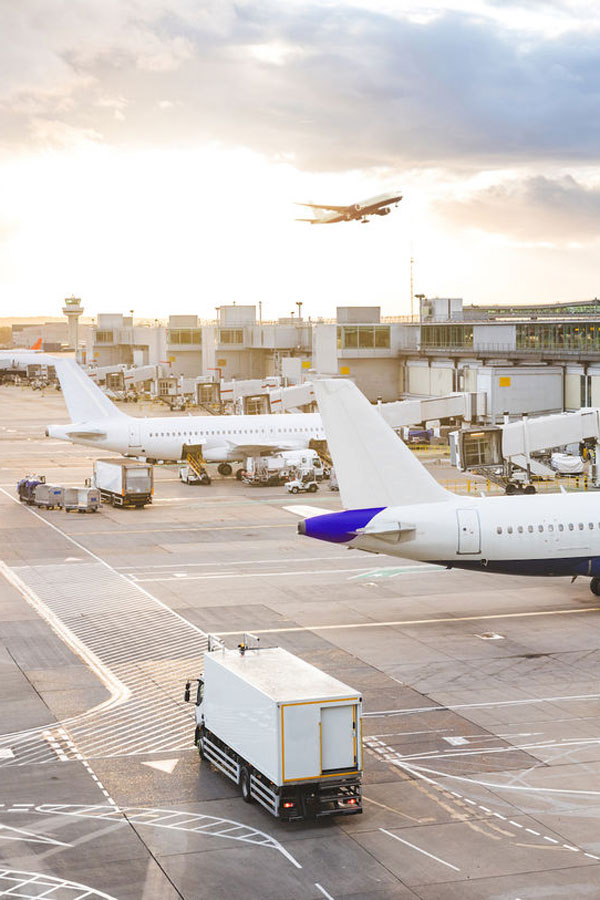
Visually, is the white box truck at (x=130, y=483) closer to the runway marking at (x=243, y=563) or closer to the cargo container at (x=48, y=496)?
the cargo container at (x=48, y=496)

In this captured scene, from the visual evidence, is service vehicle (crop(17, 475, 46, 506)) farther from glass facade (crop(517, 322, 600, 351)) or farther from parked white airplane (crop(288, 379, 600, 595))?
glass facade (crop(517, 322, 600, 351))

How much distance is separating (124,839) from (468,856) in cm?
733

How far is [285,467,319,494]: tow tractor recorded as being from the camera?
273ft

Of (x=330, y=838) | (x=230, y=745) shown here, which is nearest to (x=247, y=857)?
(x=330, y=838)

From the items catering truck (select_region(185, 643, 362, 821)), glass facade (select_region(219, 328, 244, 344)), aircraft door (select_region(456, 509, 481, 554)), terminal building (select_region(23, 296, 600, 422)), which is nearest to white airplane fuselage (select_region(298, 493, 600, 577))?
aircraft door (select_region(456, 509, 481, 554))

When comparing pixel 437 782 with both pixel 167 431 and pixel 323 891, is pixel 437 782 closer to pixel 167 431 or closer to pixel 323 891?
pixel 323 891

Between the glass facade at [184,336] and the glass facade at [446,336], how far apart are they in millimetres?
67406

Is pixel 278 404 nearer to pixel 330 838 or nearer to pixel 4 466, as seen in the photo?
pixel 4 466

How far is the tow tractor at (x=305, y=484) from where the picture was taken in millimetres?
83062

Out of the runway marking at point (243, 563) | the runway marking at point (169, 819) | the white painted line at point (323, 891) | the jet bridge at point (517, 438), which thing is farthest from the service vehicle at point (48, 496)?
the white painted line at point (323, 891)

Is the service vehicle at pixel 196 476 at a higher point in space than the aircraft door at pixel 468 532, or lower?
lower

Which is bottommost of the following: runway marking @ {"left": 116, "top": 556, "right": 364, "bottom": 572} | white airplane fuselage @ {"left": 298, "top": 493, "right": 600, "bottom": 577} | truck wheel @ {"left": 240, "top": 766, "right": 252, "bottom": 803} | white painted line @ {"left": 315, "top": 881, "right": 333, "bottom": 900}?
white painted line @ {"left": 315, "top": 881, "right": 333, "bottom": 900}

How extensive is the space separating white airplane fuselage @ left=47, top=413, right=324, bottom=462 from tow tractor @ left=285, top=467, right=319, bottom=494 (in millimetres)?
7436

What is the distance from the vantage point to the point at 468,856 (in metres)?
24.0
